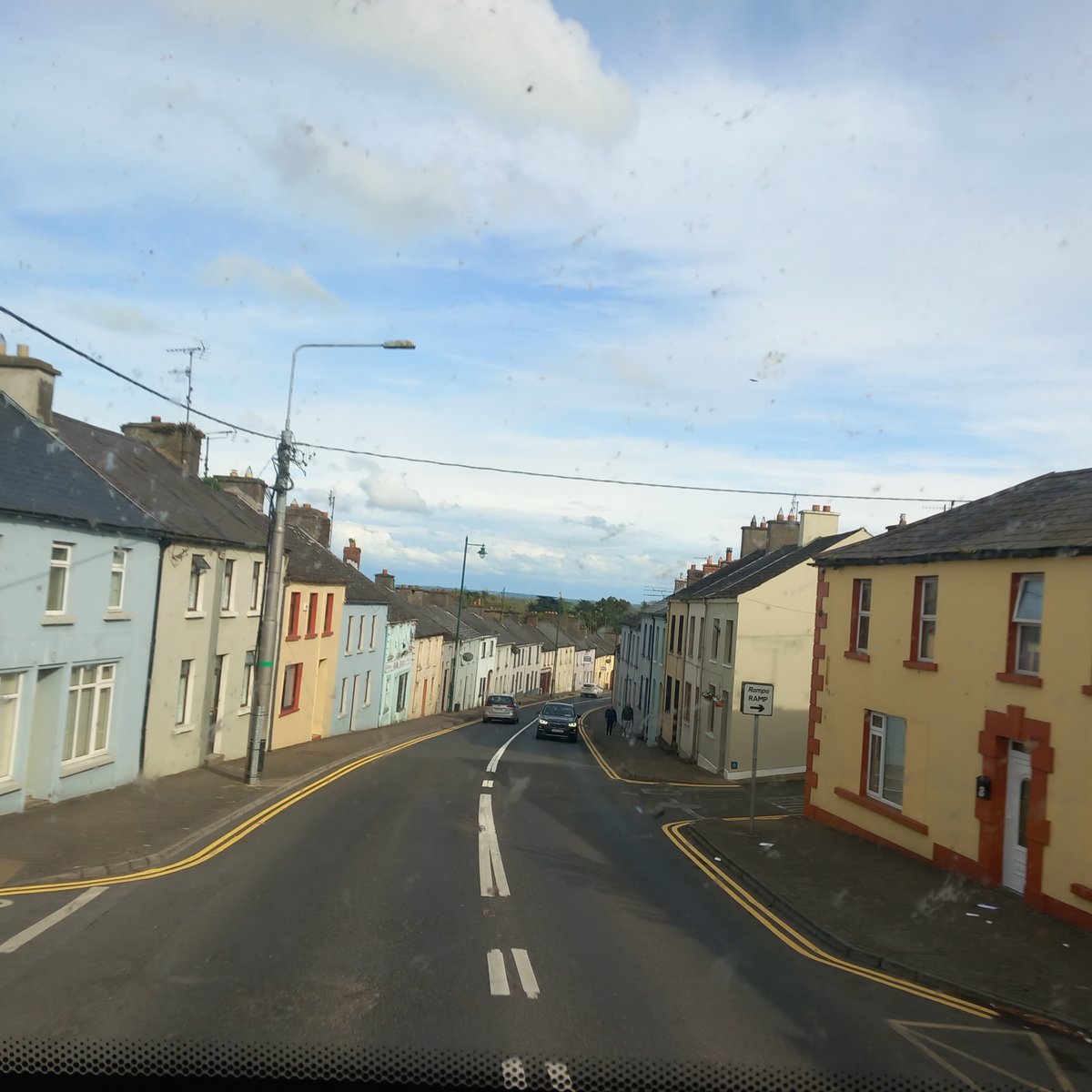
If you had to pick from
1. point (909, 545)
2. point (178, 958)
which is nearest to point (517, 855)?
point (178, 958)

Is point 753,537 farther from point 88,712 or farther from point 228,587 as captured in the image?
point 88,712

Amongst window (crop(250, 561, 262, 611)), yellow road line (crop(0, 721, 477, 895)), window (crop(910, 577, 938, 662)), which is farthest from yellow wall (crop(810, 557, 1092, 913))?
window (crop(250, 561, 262, 611))

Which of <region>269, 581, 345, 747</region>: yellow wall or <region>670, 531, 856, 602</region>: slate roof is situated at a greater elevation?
<region>670, 531, 856, 602</region>: slate roof

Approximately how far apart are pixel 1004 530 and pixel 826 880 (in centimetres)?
630

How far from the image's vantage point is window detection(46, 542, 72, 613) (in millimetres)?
16812

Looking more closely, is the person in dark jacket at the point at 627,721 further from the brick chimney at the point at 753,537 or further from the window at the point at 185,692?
the window at the point at 185,692

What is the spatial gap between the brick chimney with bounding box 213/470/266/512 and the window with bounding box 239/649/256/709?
745 centimetres

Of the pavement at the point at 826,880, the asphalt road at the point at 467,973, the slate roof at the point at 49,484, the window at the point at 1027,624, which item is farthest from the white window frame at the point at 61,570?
the window at the point at 1027,624

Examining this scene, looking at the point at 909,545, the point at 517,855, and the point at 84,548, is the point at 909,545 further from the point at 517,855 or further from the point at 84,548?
the point at 84,548

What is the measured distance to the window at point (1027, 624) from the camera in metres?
13.8

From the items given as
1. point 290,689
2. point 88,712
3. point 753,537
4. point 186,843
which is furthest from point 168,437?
point 753,537

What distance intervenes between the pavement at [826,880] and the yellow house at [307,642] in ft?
31.4

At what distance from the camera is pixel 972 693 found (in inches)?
593

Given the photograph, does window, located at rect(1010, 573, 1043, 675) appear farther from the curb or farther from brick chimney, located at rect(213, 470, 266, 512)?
brick chimney, located at rect(213, 470, 266, 512)
